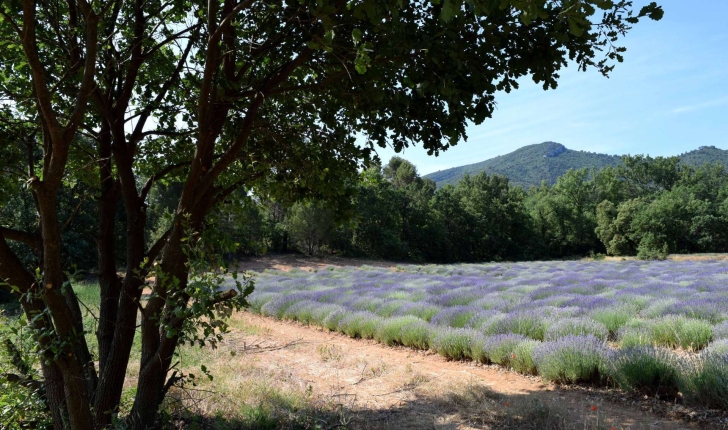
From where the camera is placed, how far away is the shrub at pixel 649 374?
5379mm

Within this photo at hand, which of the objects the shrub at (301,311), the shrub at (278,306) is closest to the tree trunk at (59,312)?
the shrub at (301,311)

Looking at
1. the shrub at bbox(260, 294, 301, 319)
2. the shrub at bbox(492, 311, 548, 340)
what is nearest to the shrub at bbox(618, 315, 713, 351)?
the shrub at bbox(492, 311, 548, 340)

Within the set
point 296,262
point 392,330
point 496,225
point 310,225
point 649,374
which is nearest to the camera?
point 649,374

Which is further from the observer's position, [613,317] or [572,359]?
[613,317]

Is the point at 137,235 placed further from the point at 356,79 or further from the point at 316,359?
the point at 316,359

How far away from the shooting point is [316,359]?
26.3ft

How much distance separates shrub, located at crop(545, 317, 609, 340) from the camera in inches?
291

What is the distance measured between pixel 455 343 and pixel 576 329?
1.99 m

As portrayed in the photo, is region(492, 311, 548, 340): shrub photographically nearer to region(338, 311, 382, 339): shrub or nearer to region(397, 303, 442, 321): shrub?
region(397, 303, 442, 321): shrub

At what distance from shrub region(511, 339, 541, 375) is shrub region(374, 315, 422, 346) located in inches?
104

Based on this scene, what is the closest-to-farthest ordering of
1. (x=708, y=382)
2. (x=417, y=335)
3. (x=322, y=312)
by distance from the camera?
(x=708, y=382) → (x=417, y=335) → (x=322, y=312)

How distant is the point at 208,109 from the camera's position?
3.41 m

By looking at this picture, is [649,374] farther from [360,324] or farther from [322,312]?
[322,312]

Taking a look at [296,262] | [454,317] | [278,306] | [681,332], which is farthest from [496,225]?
[681,332]
